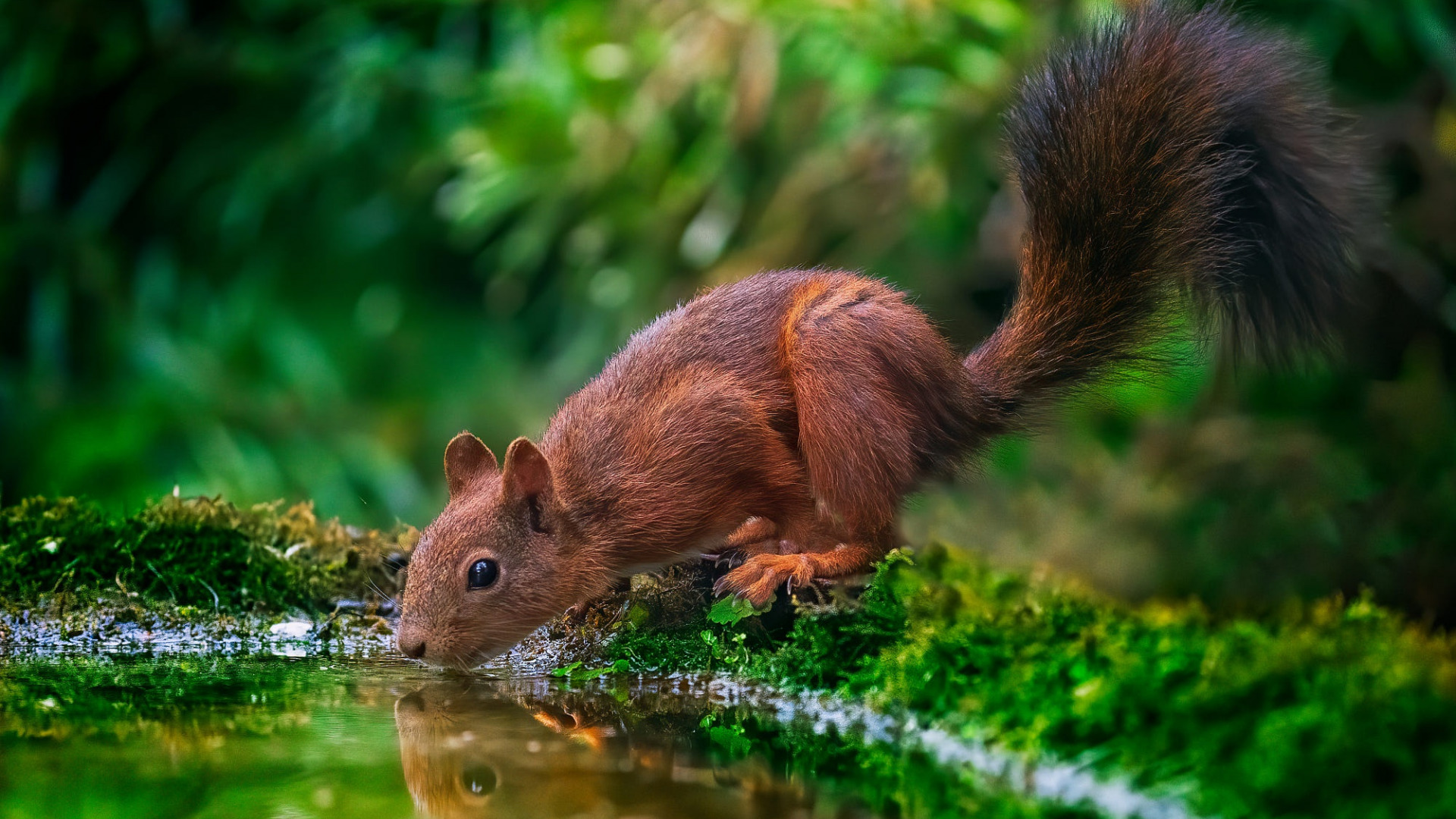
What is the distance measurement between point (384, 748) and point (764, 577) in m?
0.70

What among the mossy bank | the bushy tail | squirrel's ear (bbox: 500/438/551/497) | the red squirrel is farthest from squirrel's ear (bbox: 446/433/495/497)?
the bushy tail

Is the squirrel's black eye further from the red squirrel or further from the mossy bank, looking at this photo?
the mossy bank

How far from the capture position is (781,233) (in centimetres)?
432

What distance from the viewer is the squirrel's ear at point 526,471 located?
84.3 inches

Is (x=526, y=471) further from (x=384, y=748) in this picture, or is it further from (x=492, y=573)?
(x=384, y=748)

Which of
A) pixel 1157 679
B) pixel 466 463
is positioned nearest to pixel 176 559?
pixel 466 463

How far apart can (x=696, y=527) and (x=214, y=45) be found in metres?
4.43

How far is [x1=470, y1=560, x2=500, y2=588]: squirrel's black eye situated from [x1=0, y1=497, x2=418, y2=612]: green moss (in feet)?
1.99

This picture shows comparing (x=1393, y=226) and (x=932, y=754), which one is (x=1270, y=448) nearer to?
(x=1393, y=226)

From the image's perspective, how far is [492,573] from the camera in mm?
2189

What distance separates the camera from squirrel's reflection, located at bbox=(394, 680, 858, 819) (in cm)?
139

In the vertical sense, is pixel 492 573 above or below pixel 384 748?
above

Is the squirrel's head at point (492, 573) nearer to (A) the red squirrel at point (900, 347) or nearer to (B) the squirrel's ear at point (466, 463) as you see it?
(A) the red squirrel at point (900, 347)

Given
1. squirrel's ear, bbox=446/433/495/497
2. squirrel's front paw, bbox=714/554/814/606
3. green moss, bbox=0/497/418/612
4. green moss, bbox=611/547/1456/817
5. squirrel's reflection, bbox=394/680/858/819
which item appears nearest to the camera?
green moss, bbox=611/547/1456/817
